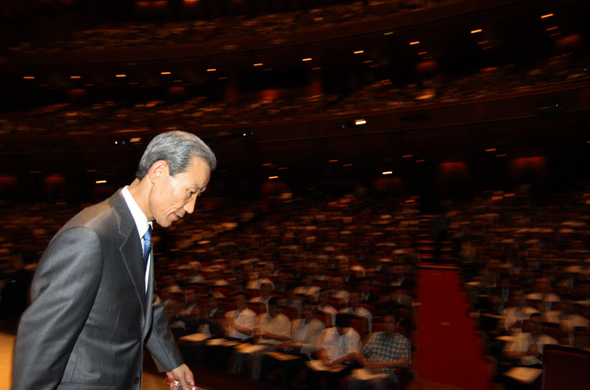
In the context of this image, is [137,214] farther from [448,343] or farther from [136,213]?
[448,343]

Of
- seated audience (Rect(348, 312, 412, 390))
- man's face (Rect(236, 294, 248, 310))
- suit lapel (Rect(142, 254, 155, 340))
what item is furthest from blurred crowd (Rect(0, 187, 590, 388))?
suit lapel (Rect(142, 254, 155, 340))

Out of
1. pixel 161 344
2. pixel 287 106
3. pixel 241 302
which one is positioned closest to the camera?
pixel 161 344

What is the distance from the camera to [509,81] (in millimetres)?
12750

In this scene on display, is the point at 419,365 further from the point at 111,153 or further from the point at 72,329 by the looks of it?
the point at 111,153

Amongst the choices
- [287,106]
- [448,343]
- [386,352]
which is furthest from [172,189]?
[287,106]

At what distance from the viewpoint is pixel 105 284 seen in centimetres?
125

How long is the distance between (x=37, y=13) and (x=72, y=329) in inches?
819

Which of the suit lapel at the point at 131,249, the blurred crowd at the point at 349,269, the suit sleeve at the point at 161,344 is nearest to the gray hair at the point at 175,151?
A: the suit lapel at the point at 131,249

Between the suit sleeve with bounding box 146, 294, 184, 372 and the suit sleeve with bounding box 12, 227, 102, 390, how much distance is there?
0.52 metres

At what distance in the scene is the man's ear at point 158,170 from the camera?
136cm

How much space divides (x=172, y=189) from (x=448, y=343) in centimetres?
542

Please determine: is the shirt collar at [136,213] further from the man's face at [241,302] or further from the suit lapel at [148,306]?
the man's face at [241,302]

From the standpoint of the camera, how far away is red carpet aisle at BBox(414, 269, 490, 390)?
5182mm

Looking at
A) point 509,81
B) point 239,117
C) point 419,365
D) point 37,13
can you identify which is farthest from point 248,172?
point 419,365
